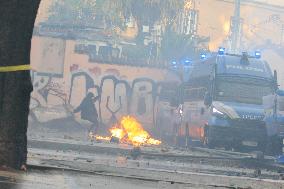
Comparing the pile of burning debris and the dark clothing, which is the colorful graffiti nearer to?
the dark clothing

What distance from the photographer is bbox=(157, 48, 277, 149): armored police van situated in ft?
57.2

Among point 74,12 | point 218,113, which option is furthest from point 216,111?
point 74,12

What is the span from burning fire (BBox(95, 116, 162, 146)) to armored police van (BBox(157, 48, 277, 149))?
135 inches

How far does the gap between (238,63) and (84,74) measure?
31.5 ft

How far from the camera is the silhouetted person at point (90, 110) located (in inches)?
1022

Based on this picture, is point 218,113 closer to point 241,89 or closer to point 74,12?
point 241,89

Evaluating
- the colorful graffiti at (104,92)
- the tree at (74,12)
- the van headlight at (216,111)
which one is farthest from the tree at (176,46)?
the van headlight at (216,111)

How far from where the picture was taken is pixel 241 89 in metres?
18.1

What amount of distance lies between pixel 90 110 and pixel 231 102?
32.7ft

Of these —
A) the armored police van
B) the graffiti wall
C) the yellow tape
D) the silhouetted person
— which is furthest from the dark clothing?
the yellow tape

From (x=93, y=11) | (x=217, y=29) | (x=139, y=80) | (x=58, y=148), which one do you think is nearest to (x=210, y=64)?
(x=58, y=148)

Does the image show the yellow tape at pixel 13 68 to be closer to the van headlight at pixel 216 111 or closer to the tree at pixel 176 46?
the van headlight at pixel 216 111

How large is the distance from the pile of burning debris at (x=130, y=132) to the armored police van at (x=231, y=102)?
3.45 meters

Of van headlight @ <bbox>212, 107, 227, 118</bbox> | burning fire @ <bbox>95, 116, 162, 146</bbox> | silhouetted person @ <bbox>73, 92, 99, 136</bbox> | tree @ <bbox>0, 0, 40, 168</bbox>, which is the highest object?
tree @ <bbox>0, 0, 40, 168</bbox>
